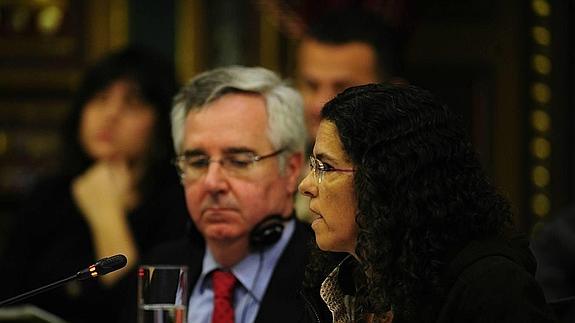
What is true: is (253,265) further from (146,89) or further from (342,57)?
(146,89)

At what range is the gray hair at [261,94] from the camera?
3.39 metres

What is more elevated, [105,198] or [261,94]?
[261,94]

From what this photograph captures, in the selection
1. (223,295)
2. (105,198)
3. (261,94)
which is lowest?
(105,198)

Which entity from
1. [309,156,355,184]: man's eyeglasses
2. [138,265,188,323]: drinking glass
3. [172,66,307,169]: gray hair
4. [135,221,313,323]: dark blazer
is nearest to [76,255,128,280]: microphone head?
[138,265,188,323]: drinking glass

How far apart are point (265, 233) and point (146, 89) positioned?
1.39 m

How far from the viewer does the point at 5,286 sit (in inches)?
176

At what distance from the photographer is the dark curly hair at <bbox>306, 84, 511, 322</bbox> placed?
232 cm

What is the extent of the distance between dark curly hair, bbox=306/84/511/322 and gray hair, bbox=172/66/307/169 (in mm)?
999

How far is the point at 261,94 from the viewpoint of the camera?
342 centimetres

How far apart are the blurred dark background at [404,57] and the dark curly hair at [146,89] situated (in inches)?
42.8

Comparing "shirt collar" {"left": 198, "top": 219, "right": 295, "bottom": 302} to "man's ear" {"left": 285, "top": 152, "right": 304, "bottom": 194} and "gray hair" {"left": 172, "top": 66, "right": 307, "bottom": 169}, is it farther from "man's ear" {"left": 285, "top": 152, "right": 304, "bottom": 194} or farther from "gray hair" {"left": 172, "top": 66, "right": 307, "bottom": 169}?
"gray hair" {"left": 172, "top": 66, "right": 307, "bottom": 169}

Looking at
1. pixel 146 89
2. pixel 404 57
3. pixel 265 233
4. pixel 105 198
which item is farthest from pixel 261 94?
pixel 404 57

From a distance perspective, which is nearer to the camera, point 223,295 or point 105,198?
point 223,295

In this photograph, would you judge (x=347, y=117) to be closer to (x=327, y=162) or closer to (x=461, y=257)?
(x=327, y=162)
